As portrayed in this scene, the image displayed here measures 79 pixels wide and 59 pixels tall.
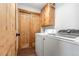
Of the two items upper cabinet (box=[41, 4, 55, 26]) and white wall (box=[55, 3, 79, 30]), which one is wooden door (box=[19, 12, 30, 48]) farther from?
white wall (box=[55, 3, 79, 30])

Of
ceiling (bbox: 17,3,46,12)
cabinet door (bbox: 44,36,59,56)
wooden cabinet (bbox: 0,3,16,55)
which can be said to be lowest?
cabinet door (bbox: 44,36,59,56)

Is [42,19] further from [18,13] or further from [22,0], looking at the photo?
[22,0]

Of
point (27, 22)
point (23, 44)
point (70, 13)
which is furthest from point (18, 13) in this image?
point (70, 13)

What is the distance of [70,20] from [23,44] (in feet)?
2.79

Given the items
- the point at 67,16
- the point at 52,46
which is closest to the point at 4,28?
the point at 67,16

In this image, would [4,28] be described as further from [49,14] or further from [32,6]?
[49,14]

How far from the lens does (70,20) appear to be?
5.16ft

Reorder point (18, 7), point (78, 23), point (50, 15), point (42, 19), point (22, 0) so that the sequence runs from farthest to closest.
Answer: point (50, 15)
point (42, 19)
point (18, 7)
point (78, 23)
point (22, 0)

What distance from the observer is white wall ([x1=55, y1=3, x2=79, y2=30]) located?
1456mm

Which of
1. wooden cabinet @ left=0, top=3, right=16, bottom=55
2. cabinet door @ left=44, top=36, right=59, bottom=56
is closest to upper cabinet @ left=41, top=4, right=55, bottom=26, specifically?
cabinet door @ left=44, top=36, right=59, bottom=56

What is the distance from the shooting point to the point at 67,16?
5.49ft

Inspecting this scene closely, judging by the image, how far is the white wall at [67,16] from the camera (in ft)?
4.78

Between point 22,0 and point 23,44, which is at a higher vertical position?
point 22,0

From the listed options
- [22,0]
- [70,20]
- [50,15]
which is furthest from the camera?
[50,15]
